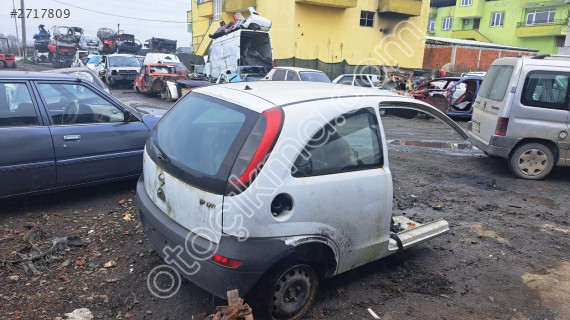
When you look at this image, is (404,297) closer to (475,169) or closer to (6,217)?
(6,217)

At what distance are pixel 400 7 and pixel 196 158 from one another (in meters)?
26.6

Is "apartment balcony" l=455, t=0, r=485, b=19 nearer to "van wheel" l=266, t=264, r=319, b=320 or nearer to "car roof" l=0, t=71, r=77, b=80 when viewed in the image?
"car roof" l=0, t=71, r=77, b=80

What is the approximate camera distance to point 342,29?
83.7 ft

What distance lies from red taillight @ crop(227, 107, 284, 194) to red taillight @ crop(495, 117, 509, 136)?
5.49 metres

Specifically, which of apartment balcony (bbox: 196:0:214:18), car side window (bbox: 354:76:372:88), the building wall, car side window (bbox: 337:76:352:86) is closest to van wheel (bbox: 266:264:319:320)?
car side window (bbox: 354:76:372:88)

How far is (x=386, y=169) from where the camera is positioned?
3.08 metres

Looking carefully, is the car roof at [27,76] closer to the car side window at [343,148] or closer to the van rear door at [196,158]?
the van rear door at [196,158]

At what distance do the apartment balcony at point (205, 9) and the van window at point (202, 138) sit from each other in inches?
1223

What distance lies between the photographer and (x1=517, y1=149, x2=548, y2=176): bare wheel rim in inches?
258

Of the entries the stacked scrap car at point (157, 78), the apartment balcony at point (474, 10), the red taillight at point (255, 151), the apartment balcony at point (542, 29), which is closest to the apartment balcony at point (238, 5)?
the stacked scrap car at point (157, 78)

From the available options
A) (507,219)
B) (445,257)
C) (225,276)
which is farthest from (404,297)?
(507,219)

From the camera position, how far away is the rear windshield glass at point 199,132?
260 cm

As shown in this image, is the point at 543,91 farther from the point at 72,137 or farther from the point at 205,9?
the point at 205,9

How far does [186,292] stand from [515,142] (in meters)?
6.01
